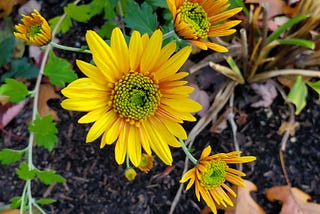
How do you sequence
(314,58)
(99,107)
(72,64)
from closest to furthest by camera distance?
(99,107) → (314,58) → (72,64)

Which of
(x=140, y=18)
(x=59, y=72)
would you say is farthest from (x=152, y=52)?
(x=59, y=72)

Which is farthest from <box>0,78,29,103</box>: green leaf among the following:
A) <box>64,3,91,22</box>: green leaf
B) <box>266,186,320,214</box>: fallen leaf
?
<box>266,186,320,214</box>: fallen leaf

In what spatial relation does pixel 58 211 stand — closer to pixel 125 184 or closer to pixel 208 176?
pixel 125 184

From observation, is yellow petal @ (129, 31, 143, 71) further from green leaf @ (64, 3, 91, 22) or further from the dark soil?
the dark soil

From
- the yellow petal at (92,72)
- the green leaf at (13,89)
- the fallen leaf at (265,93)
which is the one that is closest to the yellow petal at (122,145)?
the yellow petal at (92,72)

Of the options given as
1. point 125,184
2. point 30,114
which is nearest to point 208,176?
point 125,184

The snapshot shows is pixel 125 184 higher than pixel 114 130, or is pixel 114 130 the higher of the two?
pixel 114 130

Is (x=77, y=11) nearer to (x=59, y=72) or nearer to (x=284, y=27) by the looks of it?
(x=59, y=72)

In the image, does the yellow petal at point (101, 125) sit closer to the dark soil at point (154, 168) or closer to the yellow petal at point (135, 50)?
the yellow petal at point (135, 50)
